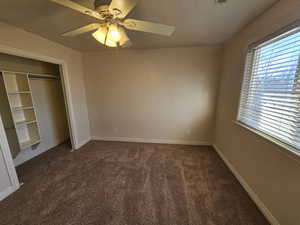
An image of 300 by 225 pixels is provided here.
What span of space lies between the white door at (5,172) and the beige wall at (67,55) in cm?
119

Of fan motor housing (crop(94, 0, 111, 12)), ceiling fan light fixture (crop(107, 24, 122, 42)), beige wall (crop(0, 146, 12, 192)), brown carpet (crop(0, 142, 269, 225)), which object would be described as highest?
fan motor housing (crop(94, 0, 111, 12))

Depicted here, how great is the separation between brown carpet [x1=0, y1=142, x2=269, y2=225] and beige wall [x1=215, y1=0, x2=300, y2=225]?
27cm

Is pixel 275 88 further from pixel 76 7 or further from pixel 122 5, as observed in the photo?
pixel 76 7

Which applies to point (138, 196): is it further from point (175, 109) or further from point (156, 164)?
point (175, 109)

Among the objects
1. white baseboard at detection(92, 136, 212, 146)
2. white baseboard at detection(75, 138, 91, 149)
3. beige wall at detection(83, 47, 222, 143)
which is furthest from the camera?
white baseboard at detection(92, 136, 212, 146)

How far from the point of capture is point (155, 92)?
3047 millimetres

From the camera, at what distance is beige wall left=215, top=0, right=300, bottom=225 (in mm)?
1143

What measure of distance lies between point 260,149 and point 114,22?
7.20ft

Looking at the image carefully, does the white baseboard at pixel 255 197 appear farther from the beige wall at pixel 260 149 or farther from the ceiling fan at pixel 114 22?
the ceiling fan at pixel 114 22

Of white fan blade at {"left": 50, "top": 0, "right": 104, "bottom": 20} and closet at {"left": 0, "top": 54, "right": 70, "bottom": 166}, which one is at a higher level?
white fan blade at {"left": 50, "top": 0, "right": 104, "bottom": 20}

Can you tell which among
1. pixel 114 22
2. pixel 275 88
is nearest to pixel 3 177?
pixel 114 22

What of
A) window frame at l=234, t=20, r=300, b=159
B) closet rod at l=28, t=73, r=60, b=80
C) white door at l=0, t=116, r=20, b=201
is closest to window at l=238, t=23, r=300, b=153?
window frame at l=234, t=20, r=300, b=159

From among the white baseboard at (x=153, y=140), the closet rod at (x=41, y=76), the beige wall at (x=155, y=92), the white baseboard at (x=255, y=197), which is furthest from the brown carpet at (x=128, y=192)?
the closet rod at (x=41, y=76)

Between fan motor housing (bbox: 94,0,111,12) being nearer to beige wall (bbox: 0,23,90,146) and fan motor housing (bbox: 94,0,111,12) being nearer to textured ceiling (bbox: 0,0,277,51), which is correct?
textured ceiling (bbox: 0,0,277,51)
